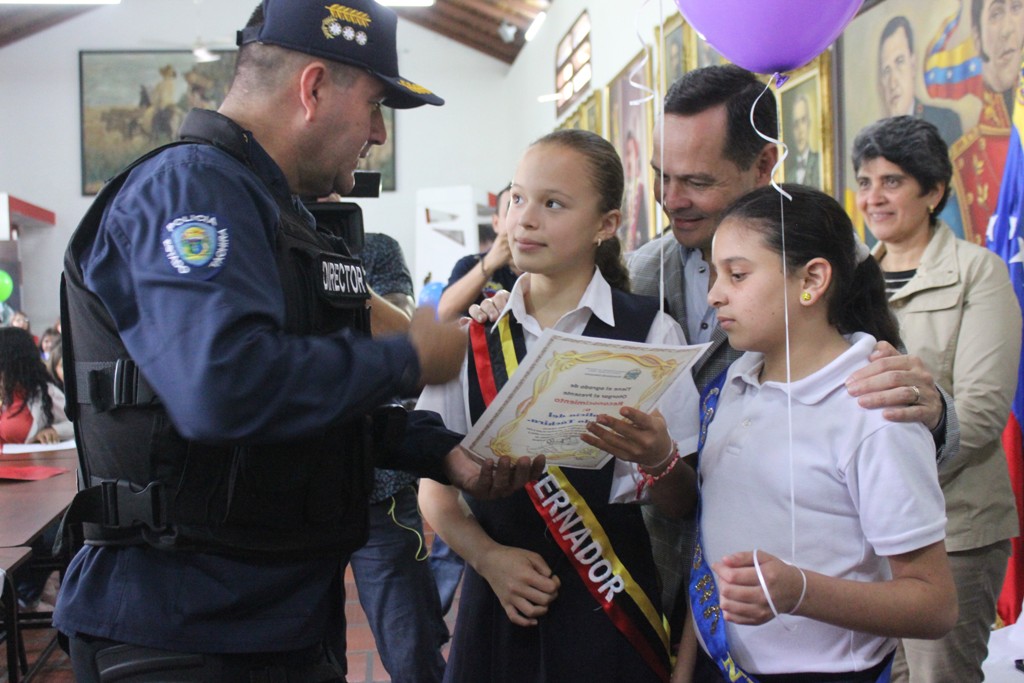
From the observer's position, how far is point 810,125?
445 centimetres

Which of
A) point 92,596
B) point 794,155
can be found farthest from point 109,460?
point 794,155

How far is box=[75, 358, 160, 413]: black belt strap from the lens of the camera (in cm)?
118

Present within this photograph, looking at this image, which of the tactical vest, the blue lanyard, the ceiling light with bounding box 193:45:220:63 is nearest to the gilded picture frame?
the blue lanyard

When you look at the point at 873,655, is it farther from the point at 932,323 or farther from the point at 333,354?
the point at 932,323

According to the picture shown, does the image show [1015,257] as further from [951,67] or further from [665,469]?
[665,469]

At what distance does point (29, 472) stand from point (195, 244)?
3.00 meters

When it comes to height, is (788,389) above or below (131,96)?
below

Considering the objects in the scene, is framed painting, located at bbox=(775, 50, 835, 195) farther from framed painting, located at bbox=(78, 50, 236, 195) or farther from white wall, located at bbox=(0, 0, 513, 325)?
framed painting, located at bbox=(78, 50, 236, 195)

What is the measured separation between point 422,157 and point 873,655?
13.9 metres

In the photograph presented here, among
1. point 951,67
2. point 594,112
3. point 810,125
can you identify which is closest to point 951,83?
point 951,67

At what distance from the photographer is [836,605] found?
1.23 metres

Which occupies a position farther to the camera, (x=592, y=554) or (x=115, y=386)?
(x=592, y=554)

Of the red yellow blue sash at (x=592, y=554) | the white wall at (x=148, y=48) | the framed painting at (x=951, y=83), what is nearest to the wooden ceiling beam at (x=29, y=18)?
the white wall at (x=148, y=48)

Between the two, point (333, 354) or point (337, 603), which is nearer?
point (333, 354)
